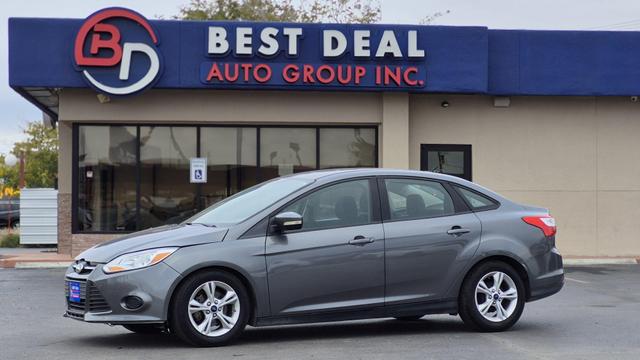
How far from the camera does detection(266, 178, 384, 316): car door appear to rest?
826cm

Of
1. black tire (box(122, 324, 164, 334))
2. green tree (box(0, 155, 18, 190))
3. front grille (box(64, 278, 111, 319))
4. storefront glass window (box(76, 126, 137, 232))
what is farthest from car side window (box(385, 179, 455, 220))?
green tree (box(0, 155, 18, 190))

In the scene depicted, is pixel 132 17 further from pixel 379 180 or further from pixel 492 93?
pixel 379 180

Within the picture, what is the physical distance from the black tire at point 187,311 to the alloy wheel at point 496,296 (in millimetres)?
2369

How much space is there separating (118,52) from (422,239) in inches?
470

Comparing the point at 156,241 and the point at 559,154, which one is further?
the point at 559,154

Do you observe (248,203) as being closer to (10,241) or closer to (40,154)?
(10,241)

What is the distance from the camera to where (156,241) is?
319 inches

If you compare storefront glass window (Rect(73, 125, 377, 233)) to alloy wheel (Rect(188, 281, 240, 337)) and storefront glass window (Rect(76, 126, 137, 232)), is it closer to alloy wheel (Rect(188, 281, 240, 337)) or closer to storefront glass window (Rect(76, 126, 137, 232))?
storefront glass window (Rect(76, 126, 137, 232))

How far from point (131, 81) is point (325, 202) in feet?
37.7

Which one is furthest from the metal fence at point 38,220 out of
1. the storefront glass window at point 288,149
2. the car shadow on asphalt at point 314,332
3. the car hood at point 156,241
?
the car hood at point 156,241

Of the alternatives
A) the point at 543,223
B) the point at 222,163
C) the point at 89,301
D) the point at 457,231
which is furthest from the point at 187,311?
the point at 222,163

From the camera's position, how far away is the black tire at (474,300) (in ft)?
29.2

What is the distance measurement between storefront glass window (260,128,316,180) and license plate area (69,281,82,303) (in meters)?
12.3

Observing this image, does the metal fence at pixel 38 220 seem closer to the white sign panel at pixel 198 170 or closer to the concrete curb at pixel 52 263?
the concrete curb at pixel 52 263
